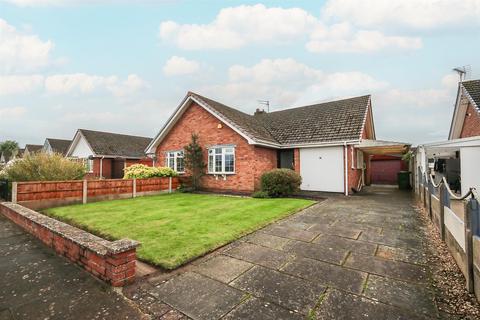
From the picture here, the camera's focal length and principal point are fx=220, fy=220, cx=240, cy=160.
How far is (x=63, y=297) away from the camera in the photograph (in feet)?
9.51

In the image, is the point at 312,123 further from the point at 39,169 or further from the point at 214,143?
the point at 39,169

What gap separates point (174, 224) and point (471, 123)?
1770 centimetres

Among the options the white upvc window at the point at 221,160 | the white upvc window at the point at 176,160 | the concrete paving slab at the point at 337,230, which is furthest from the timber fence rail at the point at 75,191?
the concrete paving slab at the point at 337,230

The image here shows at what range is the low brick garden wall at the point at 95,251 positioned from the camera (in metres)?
3.13

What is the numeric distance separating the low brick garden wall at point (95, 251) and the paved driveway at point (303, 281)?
0.29 m

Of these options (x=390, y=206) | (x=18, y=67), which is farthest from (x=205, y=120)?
(x=18, y=67)

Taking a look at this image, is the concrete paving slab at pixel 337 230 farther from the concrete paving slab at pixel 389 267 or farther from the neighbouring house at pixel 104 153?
the neighbouring house at pixel 104 153

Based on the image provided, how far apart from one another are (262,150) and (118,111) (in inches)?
993

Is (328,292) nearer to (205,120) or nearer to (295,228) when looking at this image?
(295,228)

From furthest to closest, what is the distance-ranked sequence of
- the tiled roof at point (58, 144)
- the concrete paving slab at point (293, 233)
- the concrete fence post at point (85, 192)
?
the tiled roof at point (58, 144) < the concrete fence post at point (85, 192) < the concrete paving slab at point (293, 233)

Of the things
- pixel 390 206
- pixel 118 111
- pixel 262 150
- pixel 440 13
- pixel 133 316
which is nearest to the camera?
pixel 133 316

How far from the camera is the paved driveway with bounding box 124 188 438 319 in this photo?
8.55ft

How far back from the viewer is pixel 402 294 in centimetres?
292

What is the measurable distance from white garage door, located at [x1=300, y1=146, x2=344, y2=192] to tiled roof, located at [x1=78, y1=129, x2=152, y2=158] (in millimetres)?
21411
